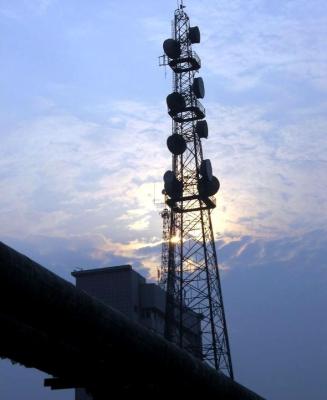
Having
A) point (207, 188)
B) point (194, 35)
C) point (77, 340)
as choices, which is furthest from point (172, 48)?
point (77, 340)

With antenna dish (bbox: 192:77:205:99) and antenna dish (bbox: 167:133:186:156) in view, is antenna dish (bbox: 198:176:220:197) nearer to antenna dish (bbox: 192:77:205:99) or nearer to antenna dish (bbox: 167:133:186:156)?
antenna dish (bbox: 167:133:186:156)

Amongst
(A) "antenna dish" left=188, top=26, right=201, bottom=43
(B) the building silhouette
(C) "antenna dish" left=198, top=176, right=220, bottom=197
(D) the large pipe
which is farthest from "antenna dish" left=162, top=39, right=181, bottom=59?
(D) the large pipe

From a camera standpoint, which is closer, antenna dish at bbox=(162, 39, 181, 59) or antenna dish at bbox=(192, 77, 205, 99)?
antenna dish at bbox=(192, 77, 205, 99)

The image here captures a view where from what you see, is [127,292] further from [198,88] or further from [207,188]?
[198,88]

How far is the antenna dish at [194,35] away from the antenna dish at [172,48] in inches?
77.7

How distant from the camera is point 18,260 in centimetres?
1480

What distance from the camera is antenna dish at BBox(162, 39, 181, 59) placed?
56750 mm

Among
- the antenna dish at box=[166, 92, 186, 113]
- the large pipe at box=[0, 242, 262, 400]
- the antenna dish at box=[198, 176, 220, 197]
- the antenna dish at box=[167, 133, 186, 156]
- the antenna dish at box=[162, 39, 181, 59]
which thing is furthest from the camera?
the antenna dish at box=[162, 39, 181, 59]

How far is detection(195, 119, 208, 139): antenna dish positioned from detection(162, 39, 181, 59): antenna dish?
7.08 metres

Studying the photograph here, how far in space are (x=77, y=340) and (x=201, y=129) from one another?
3970cm

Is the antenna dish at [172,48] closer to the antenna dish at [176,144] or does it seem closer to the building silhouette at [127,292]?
the antenna dish at [176,144]

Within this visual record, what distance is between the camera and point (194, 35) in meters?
58.2

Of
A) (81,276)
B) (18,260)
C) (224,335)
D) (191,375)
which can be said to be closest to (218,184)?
(224,335)

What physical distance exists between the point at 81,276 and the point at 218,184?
22556 mm
